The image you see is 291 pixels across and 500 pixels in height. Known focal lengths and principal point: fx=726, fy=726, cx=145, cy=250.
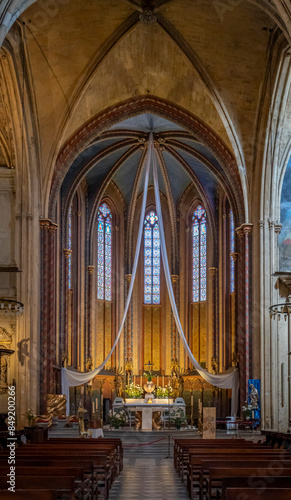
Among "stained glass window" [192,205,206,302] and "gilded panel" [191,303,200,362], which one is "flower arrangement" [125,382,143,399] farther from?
"stained glass window" [192,205,206,302]

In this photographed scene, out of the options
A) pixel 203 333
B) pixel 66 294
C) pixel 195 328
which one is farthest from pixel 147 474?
pixel 195 328

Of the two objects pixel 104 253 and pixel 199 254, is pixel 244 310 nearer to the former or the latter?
pixel 199 254

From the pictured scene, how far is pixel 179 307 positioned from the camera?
36938mm

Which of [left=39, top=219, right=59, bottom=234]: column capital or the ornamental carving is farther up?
the ornamental carving

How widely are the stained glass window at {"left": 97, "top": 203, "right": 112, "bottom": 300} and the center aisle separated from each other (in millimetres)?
11906

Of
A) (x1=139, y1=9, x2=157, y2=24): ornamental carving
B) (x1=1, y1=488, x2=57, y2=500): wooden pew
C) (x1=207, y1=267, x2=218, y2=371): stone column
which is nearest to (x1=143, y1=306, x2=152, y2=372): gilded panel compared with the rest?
(x1=207, y1=267, x2=218, y2=371): stone column

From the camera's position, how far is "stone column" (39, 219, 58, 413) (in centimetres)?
2642

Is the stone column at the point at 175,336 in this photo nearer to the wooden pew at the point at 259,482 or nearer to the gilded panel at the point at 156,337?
the gilded panel at the point at 156,337

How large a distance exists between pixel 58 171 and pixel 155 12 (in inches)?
287

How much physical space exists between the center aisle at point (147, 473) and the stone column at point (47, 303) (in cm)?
312

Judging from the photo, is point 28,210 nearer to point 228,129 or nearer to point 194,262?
point 228,129

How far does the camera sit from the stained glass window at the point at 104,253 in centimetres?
3684

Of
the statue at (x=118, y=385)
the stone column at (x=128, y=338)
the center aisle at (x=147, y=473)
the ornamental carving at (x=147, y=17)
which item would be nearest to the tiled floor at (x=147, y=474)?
the center aisle at (x=147, y=473)

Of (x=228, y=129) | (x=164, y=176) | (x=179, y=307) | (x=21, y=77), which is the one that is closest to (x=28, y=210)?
(x=21, y=77)
